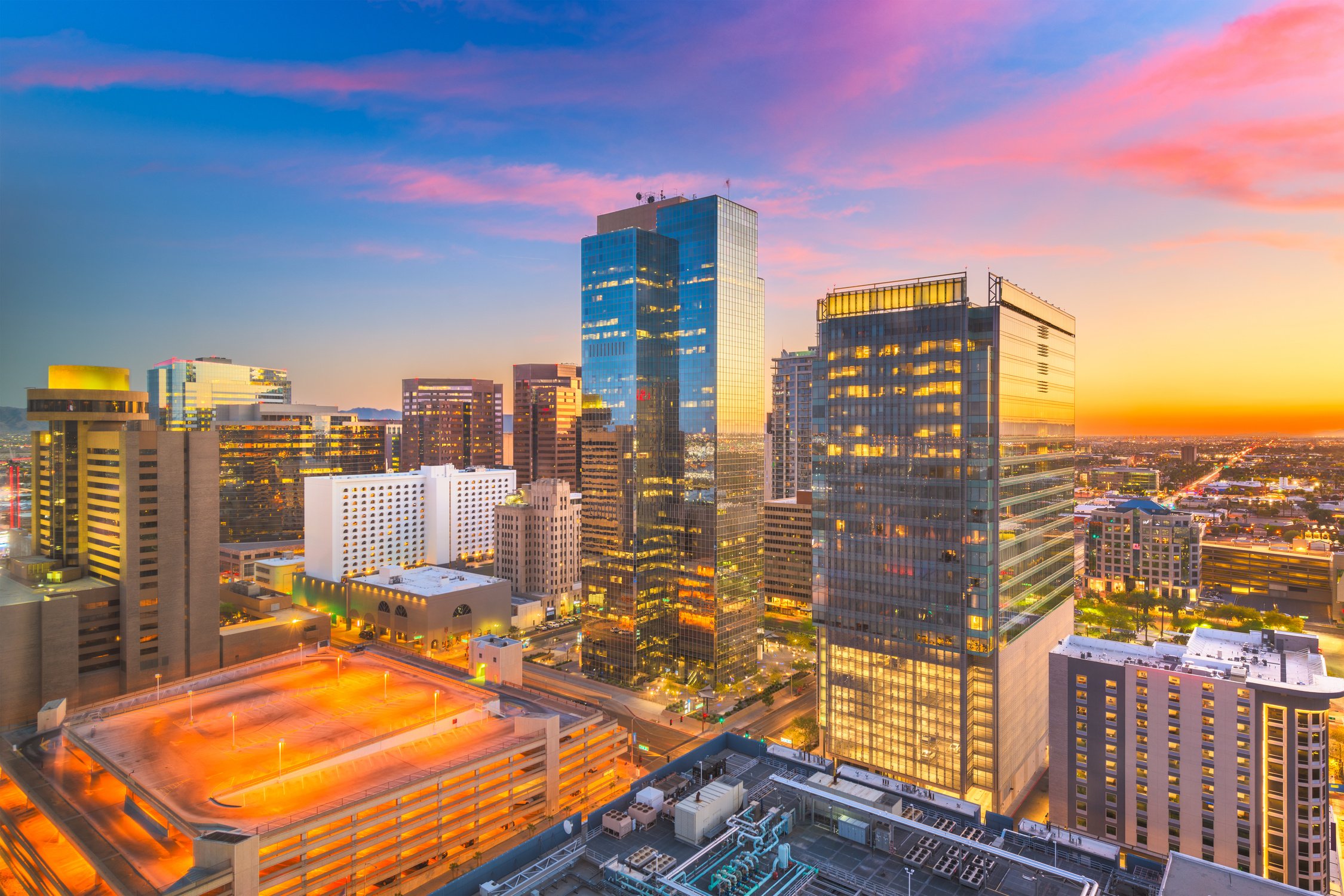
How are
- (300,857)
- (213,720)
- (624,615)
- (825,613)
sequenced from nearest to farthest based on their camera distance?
(300,857), (213,720), (825,613), (624,615)

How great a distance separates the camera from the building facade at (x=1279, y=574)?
158000 millimetres

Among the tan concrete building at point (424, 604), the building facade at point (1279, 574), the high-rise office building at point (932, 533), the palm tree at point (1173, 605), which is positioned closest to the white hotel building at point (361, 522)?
the tan concrete building at point (424, 604)

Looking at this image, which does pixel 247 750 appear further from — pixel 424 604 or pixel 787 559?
pixel 787 559

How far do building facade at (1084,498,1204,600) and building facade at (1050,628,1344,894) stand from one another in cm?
10012

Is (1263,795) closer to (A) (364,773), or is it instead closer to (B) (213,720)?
(A) (364,773)

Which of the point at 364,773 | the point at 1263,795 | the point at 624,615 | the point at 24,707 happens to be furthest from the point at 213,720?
the point at 1263,795

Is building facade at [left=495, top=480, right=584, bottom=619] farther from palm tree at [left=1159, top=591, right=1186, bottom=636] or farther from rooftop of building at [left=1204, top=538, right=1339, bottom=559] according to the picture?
rooftop of building at [left=1204, top=538, right=1339, bottom=559]

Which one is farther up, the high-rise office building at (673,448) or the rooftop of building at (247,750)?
the high-rise office building at (673,448)

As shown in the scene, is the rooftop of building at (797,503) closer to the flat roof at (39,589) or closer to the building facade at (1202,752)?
the building facade at (1202,752)

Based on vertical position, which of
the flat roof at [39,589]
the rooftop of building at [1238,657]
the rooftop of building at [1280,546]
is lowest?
the rooftop of building at [1280,546]

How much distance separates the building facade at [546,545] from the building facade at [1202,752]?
11972 cm

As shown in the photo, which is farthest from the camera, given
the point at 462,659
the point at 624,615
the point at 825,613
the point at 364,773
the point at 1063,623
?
the point at 462,659

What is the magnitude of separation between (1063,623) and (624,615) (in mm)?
70822

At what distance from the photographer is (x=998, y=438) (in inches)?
3125
